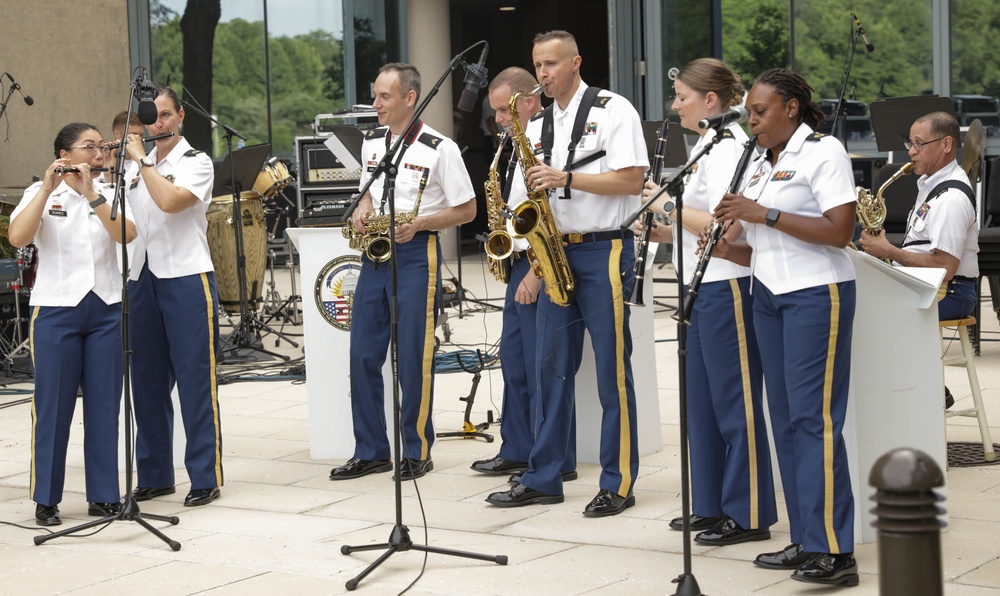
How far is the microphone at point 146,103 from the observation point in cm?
536

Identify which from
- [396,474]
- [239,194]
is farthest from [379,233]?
[239,194]

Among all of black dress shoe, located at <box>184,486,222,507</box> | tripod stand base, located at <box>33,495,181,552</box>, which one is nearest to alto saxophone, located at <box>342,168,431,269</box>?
black dress shoe, located at <box>184,486,222,507</box>

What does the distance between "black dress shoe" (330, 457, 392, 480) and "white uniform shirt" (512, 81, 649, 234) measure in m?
1.74

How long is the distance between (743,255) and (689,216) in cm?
30

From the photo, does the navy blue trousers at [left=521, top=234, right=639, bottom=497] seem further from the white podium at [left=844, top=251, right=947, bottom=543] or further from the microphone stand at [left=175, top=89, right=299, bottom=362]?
the microphone stand at [left=175, top=89, right=299, bottom=362]

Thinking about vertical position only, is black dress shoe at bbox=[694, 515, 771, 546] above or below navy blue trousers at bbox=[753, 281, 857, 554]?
below

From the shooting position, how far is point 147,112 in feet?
17.6

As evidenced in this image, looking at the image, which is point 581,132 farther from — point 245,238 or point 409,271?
point 245,238

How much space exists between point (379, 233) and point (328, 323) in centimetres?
82

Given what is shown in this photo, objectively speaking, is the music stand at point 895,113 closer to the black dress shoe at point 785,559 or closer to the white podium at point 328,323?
the white podium at point 328,323

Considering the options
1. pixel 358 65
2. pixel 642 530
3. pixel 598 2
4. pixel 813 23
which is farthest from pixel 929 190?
pixel 598 2

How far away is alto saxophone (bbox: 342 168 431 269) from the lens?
6.25 metres

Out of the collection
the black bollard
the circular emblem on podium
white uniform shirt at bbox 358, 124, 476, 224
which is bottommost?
the black bollard

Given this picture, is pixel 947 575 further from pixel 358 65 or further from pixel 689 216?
pixel 358 65
